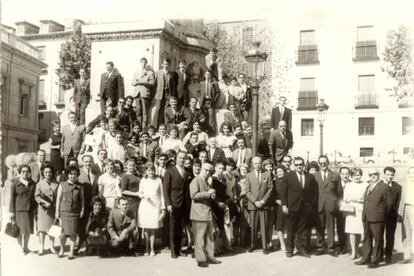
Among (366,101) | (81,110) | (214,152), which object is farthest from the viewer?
(366,101)

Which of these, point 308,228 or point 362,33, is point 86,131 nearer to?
point 308,228

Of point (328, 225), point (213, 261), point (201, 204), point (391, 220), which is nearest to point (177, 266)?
point (213, 261)

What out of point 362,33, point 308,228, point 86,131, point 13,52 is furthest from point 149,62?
point 362,33

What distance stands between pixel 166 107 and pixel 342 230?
4716 mm

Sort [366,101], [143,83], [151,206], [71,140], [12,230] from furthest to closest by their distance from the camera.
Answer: [366,101] → [143,83] → [71,140] → [151,206] → [12,230]

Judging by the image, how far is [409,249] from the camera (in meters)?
7.34

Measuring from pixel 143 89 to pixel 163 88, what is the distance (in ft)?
1.43

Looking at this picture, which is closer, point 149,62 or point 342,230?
point 342,230

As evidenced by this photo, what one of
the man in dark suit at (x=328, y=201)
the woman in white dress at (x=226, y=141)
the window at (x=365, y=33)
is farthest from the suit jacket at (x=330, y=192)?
the window at (x=365, y=33)

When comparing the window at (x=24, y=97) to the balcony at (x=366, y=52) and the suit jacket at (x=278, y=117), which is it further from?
the balcony at (x=366, y=52)

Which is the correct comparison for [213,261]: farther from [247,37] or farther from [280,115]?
[247,37]

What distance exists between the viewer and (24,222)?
7.53 m

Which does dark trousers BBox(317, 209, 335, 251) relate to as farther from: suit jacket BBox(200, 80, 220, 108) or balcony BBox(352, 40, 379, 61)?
balcony BBox(352, 40, 379, 61)

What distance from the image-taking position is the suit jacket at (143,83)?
436 inches
